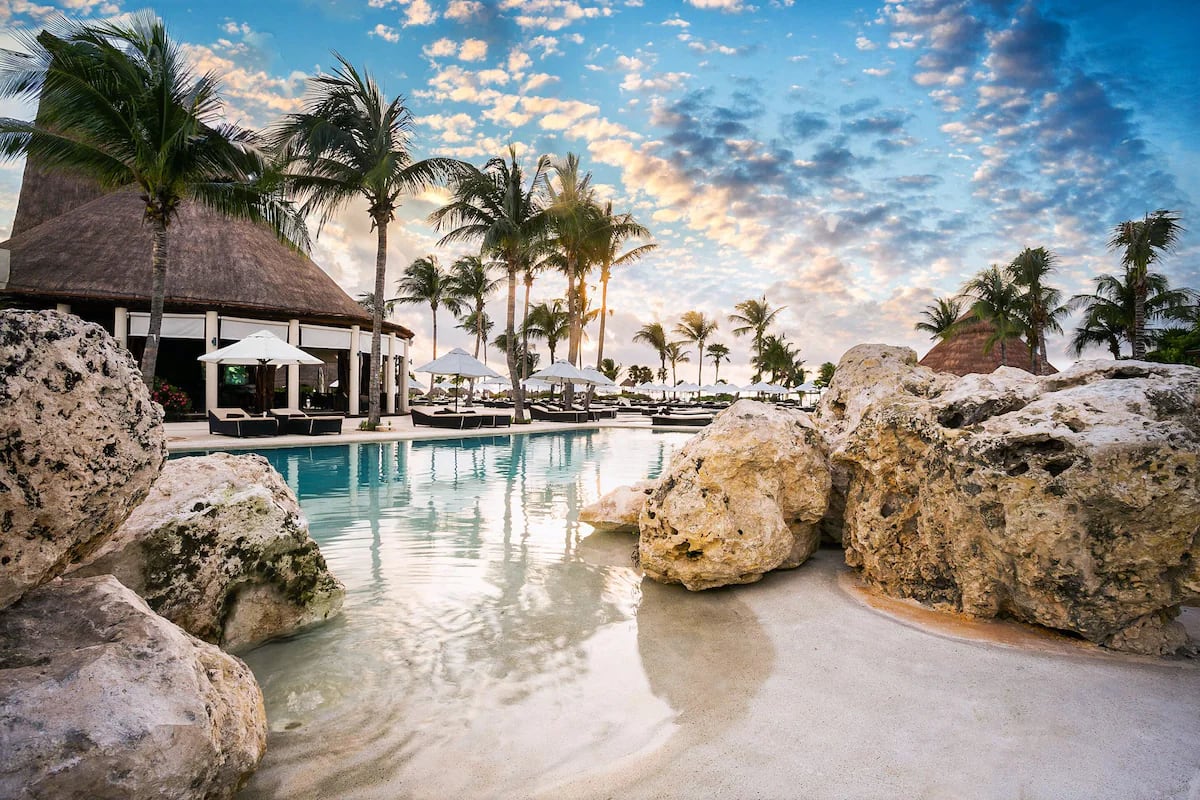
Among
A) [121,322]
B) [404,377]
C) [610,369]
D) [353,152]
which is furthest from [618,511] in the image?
[610,369]

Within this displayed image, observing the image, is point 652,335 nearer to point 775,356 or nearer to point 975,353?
point 775,356

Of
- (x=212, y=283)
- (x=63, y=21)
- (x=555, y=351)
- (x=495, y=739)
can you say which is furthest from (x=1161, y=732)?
(x=555, y=351)

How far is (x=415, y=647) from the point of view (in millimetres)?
3740

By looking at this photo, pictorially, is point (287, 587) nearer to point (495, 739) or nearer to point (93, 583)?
point (93, 583)

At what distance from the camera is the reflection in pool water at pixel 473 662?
2.50 meters

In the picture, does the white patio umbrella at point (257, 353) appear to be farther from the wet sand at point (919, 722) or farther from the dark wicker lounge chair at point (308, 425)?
the wet sand at point (919, 722)

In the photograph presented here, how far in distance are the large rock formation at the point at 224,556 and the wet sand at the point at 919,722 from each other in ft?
8.30

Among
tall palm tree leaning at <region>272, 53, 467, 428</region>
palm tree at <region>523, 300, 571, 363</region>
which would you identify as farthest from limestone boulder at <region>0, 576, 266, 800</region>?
palm tree at <region>523, 300, 571, 363</region>

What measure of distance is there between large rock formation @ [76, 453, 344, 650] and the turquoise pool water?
23 cm

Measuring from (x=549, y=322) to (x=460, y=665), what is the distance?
46289 millimetres

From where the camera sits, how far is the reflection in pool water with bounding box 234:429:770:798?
2.50 metres

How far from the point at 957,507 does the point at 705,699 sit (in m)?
2.15

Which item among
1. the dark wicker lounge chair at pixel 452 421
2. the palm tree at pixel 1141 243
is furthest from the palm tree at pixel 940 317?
the dark wicker lounge chair at pixel 452 421

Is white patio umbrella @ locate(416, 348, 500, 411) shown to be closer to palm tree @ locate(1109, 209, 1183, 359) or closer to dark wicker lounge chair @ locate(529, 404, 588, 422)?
dark wicker lounge chair @ locate(529, 404, 588, 422)
